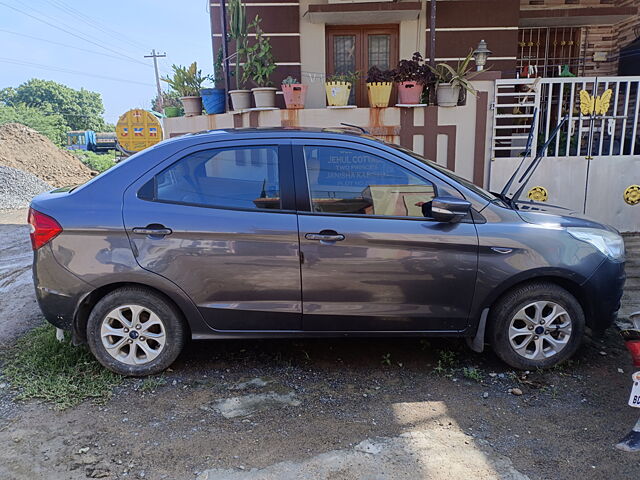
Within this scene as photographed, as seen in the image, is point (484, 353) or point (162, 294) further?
point (484, 353)

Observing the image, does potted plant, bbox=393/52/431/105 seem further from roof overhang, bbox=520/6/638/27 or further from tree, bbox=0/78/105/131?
tree, bbox=0/78/105/131

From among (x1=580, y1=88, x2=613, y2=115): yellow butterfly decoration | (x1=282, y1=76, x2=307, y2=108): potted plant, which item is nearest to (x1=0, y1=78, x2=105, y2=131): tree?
(x1=282, y1=76, x2=307, y2=108): potted plant

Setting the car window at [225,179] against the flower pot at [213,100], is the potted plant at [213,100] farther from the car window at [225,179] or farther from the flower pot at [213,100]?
the car window at [225,179]

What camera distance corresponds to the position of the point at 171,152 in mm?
3551

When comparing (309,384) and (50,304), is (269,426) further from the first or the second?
(50,304)

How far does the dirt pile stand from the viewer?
17391 millimetres

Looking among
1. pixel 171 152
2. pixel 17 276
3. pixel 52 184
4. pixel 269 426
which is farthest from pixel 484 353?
pixel 52 184

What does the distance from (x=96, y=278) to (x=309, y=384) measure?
63.7 inches

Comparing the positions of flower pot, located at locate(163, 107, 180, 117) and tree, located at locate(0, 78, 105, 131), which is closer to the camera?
flower pot, located at locate(163, 107, 180, 117)

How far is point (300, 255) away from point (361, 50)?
6.33m

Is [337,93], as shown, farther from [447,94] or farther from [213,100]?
[213,100]

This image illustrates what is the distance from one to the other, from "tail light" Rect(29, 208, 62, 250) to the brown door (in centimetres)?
611

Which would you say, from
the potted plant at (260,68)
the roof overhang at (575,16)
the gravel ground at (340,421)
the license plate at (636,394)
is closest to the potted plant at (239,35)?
the potted plant at (260,68)

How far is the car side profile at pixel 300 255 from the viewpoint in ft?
11.2
